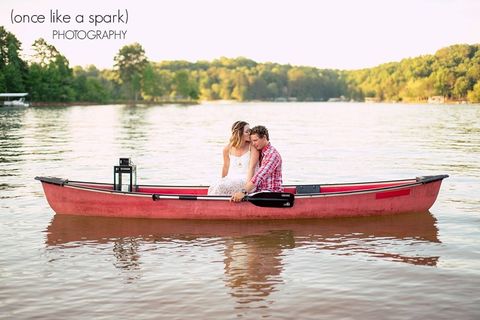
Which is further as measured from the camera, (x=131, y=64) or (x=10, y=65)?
(x=131, y=64)

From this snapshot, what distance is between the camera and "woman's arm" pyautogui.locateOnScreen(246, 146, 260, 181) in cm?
1166

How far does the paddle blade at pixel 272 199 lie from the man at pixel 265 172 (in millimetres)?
143

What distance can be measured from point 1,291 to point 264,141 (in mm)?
5165

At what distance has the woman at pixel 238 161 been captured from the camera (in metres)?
11.6

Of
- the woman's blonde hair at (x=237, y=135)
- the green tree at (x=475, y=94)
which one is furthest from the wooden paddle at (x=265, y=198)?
the green tree at (x=475, y=94)

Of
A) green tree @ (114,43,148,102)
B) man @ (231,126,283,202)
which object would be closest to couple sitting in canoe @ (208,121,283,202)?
man @ (231,126,283,202)

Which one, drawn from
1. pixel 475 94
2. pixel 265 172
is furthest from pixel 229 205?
pixel 475 94

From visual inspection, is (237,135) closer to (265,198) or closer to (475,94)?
(265,198)

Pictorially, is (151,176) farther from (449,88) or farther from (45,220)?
(449,88)

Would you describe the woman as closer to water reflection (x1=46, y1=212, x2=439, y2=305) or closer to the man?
the man

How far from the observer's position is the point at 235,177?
1197 centimetres

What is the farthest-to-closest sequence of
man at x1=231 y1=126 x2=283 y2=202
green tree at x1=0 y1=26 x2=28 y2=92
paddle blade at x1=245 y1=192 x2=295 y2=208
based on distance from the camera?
1. green tree at x1=0 y1=26 x2=28 y2=92
2. paddle blade at x1=245 y1=192 x2=295 y2=208
3. man at x1=231 y1=126 x2=283 y2=202

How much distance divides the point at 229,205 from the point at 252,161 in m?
0.89

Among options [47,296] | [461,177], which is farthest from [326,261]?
[461,177]
